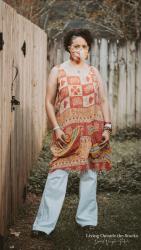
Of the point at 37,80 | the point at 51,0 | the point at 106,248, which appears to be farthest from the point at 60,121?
the point at 51,0

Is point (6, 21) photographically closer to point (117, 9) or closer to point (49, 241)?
point (49, 241)

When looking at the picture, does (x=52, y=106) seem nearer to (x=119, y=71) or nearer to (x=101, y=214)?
(x=101, y=214)

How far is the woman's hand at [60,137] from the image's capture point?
514cm

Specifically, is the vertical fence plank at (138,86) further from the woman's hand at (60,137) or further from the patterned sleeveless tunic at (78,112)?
the woman's hand at (60,137)

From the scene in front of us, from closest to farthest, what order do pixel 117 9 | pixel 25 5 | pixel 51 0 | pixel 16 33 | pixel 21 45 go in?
1. pixel 16 33
2. pixel 21 45
3. pixel 25 5
4. pixel 117 9
5. pixel 51 0

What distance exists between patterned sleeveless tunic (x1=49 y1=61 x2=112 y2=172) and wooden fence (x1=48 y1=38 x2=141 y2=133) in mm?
5896

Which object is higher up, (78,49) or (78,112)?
(78,49)

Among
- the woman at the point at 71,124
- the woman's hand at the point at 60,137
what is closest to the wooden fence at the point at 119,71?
the woman at the point at 71,124

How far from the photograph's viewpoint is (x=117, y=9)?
14.4 m

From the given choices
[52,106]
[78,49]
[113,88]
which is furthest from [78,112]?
[113,88]

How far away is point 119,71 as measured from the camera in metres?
11.2

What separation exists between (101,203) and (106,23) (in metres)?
8.50

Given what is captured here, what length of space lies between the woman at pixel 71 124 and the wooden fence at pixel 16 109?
406 mm

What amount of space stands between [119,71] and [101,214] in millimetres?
5486
